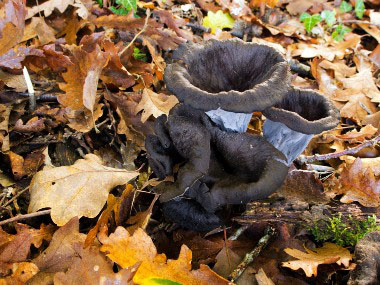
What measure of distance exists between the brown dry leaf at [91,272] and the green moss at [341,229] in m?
1.73

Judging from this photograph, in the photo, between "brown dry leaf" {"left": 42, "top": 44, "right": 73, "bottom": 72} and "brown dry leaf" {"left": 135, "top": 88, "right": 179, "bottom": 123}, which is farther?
"brown dry leaf" {"left": 42, "top": 44, "right": 73, "bottom": 72}

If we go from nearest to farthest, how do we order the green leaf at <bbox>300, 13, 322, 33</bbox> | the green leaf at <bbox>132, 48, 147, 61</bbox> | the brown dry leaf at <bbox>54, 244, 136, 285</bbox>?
the brown dry leaf at <bbox>54, 244, 136, 285</bbox> < the green leaf at <bbox>132, 48, 147, 61</bbox> < the green leaf at <bbox>300, 13, 322, 33</bbox>

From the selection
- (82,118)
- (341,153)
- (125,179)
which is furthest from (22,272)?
(341,153)

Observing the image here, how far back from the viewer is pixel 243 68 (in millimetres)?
3012

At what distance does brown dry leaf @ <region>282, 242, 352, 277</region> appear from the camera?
2.65 metres

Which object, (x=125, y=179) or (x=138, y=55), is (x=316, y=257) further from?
(x=138, y=55)

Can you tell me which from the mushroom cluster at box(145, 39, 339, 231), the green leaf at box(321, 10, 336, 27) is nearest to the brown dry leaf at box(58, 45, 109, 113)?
the mushroom cluster at box(145, 39, 339, 231)

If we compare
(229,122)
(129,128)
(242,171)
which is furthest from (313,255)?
(129,128)

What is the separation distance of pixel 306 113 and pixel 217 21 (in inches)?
134

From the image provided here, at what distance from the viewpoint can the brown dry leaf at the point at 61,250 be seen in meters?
2.53

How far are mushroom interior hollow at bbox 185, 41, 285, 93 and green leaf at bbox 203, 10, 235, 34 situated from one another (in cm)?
319

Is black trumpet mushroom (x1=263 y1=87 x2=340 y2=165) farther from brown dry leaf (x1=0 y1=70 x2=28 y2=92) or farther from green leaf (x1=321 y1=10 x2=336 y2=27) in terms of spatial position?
green leaf (x1=321 y1=10 x2=336 y2=27)

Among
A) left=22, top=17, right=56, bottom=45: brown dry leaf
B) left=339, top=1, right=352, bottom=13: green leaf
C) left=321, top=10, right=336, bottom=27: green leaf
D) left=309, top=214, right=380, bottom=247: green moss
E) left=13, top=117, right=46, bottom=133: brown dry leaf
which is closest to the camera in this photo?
left=309, top=214, right=380, bottom=247: green moss

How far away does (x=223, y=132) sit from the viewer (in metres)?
2.98
